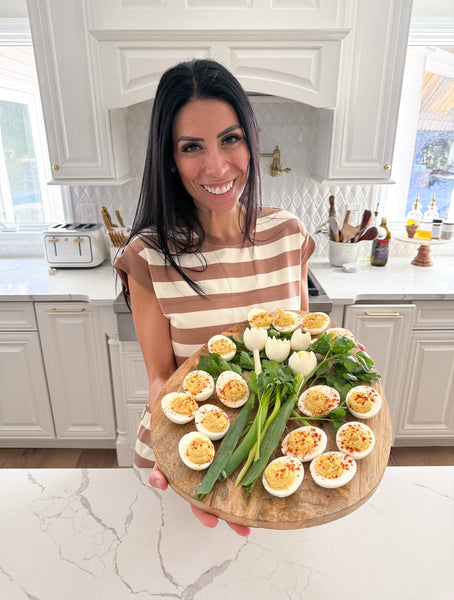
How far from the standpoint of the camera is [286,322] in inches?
45.8

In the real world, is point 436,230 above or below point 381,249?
above

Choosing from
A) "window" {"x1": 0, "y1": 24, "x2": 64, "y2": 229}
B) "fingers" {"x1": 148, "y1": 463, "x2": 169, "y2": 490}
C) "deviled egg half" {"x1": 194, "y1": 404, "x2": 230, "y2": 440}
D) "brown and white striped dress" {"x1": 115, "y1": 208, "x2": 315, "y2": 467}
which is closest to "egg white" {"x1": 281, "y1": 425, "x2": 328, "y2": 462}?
"deviled egg half" {"x1": 194, "y1": 404, "x2": 230, "y2": 440}

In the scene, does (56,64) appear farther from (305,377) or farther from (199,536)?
(199,536)

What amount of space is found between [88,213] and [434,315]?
2.03 metres

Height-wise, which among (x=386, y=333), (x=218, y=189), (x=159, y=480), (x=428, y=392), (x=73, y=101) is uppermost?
(x=73, y=101)

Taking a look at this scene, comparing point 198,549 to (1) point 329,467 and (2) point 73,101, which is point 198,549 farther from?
(2) point 73,101

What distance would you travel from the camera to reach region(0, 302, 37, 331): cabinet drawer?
2.23 metres

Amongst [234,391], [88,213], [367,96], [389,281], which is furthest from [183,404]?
[88,213]

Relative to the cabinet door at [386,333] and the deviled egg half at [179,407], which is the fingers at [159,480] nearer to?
the deviled egg half at [179,407]

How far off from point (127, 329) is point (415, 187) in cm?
202

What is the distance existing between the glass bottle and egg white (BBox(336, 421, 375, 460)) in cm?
187

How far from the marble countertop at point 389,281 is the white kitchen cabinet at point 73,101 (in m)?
1.25

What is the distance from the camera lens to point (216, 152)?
111cm

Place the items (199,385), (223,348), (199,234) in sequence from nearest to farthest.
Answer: (199,385) < (223,348) < (199,234)
